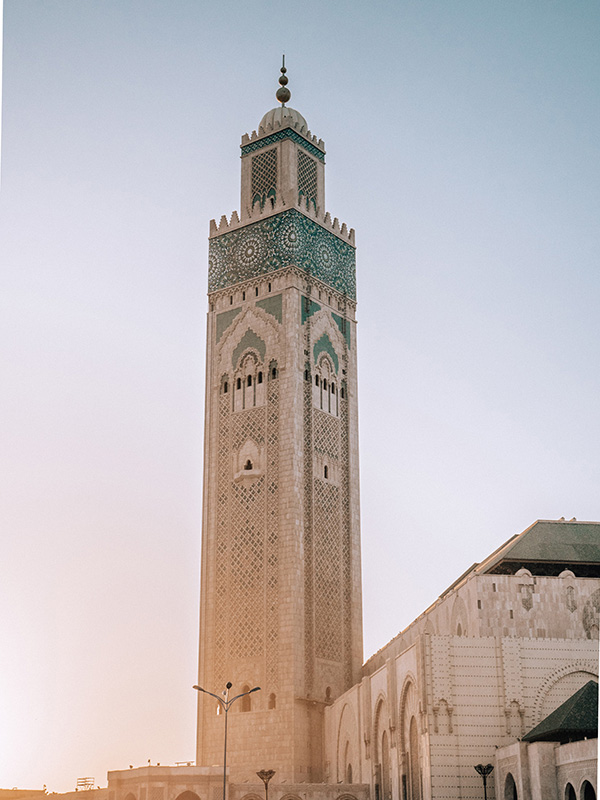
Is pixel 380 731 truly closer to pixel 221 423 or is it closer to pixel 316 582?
pixel 316 582

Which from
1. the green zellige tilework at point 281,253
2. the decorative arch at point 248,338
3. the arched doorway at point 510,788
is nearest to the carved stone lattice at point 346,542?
the decorative arch at point 248,338

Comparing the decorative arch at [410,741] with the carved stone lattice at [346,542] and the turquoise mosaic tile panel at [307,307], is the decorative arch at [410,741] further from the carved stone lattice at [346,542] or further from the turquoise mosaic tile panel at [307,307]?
the turquoise mosaic tile panel at [307,307]

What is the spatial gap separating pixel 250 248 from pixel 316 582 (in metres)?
11.9

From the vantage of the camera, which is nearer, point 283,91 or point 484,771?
point 484,771

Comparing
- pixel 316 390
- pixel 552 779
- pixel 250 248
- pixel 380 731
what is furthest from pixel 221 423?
pixel 552 779

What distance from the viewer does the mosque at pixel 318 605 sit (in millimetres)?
24594

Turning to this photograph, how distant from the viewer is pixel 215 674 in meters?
33.5

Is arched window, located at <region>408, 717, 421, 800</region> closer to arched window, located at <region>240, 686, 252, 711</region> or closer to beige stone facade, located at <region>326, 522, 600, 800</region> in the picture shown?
beige stone facade, located at <region>326, 522, 600, 800</region>

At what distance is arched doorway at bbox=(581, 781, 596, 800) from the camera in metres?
20.5

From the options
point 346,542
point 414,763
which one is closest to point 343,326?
point 346,542

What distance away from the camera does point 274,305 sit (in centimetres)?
3572

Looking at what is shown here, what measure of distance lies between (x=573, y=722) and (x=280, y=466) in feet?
47.2

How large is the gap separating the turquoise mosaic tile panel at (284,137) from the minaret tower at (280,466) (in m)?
0.05

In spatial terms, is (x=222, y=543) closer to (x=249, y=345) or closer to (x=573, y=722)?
(x=249, y=345)
